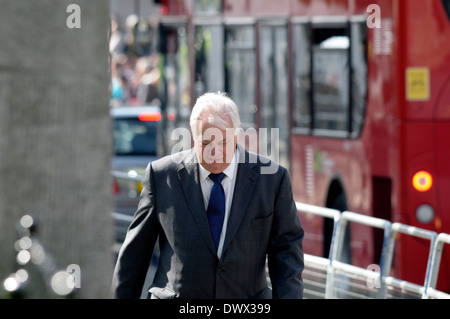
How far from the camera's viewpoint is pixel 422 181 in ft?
30.9

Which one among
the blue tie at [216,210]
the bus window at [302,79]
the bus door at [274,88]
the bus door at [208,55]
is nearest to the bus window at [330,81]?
the bus window at [302,79]

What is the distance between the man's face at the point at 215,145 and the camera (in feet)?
16.2

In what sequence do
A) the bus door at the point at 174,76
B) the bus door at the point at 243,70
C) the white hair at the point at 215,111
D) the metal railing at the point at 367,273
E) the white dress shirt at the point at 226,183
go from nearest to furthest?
the white hair at the point at 215,111
the white dress shirt at the point at 226,183
the metal railing at the point at 367,273
the bus door at the point at 243,70
the bus door at the point at 174,76

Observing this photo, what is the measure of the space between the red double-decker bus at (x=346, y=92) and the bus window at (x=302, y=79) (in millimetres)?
13

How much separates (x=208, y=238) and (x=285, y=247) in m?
0.35

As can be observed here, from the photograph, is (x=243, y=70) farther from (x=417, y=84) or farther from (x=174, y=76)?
(x=417, y=84)

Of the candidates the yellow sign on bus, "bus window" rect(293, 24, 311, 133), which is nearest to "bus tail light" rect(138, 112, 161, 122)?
"bus window" rect(293, 24, 311, 133)

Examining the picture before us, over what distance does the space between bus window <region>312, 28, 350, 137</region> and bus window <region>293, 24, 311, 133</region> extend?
0.15 meters

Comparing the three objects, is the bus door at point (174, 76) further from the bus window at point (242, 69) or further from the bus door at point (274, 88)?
the bus door at point (274, 88)

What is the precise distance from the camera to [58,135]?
4.04 metres

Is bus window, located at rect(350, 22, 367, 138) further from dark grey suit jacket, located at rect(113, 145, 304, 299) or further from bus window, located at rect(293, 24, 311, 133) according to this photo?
dark grey suit jacket, located at rect(113, 145, 304, 299)

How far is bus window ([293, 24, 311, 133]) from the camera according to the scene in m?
11.9
